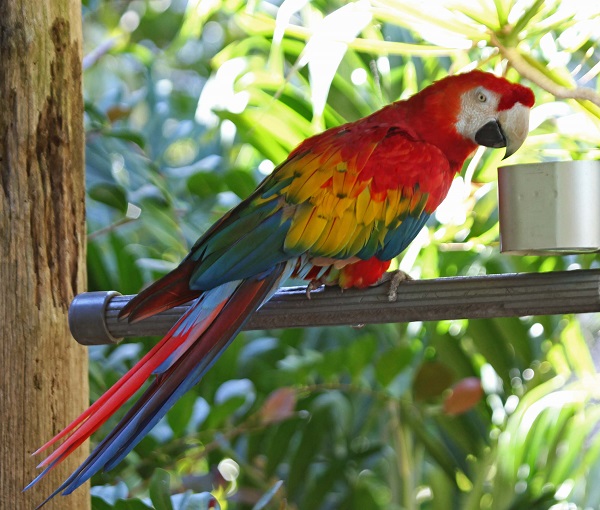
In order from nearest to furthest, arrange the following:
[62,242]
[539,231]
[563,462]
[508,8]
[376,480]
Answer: [539,231] → [62,242] → [508,8] → [563,462] → [376,480]

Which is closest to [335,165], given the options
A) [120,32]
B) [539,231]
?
[539,231]

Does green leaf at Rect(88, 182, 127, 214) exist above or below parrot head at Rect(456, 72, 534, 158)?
below

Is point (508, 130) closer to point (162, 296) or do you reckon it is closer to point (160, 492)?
point (162, 296)

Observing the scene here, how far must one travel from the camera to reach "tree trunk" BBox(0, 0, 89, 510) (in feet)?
2.68

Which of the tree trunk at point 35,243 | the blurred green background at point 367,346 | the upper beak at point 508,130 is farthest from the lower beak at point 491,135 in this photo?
the tree trunk at point 35,243

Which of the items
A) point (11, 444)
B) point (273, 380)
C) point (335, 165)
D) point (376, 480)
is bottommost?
point (376, 480)

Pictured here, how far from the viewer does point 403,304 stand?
802 mm

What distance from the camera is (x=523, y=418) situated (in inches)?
51.4

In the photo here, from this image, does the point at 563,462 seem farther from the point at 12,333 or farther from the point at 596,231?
the point at 12,333

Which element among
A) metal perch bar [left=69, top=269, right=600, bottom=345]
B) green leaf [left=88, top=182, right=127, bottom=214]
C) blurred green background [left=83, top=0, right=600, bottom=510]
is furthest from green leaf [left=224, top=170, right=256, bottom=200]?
metal perch bar [left=69, top=269, right=600, bottom=345]

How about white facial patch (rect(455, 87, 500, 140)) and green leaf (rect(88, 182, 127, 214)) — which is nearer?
white facial patch (rect(455, 87, 500, 140))

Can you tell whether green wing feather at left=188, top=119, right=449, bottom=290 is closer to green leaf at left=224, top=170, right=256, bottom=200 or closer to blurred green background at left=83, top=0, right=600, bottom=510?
blurred green background at left=83, top=0, right=600, bottom=510

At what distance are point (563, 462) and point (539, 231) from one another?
0.70m

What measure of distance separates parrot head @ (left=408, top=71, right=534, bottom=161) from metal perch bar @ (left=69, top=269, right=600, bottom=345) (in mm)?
278
